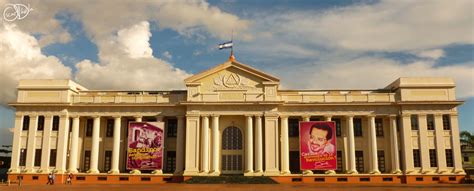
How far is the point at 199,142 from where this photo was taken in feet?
137

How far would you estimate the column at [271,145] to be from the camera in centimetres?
4066

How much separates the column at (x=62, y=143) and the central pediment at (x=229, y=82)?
1294 centimetres

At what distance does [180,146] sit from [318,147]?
13517mm

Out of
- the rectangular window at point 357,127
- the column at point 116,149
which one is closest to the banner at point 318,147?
the rectangular window at point 357,127

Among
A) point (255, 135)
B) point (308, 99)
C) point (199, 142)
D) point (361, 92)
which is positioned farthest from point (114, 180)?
point (361, 92)

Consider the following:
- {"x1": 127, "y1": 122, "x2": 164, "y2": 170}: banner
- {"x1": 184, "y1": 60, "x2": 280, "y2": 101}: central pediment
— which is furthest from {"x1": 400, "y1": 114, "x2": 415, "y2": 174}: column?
{"x1": 127, "y1": 122, "x2": 164, "y2": 170}: banner

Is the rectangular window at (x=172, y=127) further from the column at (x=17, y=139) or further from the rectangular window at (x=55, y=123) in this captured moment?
the column at (x=17, y=139)

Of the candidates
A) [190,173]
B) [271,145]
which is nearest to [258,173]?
[271,145]

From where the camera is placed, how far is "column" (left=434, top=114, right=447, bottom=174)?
4081cm

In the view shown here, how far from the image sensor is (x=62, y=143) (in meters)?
42.7

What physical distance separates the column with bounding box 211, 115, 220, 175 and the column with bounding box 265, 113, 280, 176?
4.78 m

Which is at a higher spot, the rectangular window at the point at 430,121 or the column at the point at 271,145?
the rectangular window at the point at 430,121

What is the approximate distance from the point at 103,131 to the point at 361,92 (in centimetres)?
2702

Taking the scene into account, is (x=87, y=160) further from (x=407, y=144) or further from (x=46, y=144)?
(x=407, y=144)
